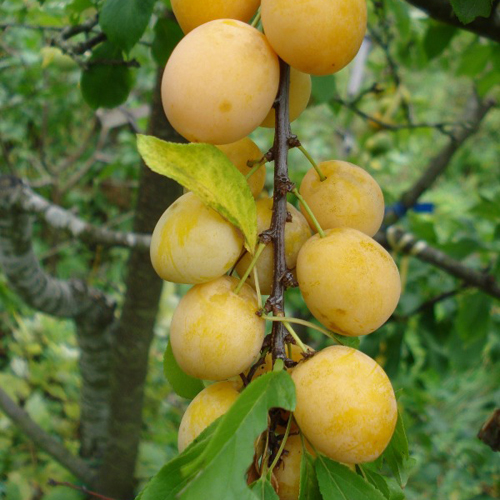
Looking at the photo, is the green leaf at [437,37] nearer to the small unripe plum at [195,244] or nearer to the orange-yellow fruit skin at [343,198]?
the orange-yellow fruit skin at [343,198]

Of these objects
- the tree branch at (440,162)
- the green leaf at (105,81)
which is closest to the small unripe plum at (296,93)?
the green leaf at (105,81)

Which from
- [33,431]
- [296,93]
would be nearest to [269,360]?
[296,93]

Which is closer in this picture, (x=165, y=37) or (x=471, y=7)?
(x=471, y=7)

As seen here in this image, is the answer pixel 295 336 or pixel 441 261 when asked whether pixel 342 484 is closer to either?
pixel 295 336

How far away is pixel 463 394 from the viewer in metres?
2.42

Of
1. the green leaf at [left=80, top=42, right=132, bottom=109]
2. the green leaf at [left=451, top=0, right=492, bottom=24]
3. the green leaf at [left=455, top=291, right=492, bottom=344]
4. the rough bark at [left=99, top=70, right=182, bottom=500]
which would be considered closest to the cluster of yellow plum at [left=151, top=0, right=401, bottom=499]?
the green leaf at [left=451, top=0, right=492, bottom=24]

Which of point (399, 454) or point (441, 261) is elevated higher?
point (399, 454)

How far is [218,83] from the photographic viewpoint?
0.39 metres

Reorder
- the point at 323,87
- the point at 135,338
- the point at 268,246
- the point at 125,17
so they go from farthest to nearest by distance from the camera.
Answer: the point at 135,338 → the point at 323,87 → the point at 125,17 → the point at 268,246

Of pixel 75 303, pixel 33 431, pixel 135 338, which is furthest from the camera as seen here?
pixel 75 303

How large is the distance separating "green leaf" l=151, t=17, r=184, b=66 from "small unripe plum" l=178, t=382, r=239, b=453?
0.53 metres

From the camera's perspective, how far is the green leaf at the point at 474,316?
1.23 meters

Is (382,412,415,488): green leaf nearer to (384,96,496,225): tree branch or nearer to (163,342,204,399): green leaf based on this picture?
(163,342,204,399): green leaf

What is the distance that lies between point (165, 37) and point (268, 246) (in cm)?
46
